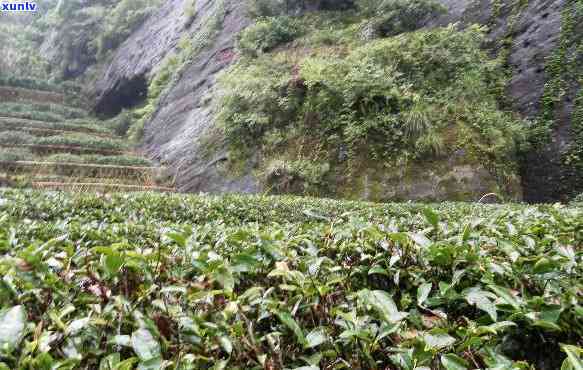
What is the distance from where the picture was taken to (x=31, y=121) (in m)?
15.9

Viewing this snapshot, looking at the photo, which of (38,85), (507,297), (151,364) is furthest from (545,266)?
(38,85)

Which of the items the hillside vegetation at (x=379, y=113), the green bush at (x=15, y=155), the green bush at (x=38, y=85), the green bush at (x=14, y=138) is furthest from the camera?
the green bush at (x=38, y=85)

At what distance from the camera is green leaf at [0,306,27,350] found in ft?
2.78

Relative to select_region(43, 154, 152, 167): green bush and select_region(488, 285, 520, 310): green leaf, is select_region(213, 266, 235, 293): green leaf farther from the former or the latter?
select_region(43, 154, 152, 167): green bush

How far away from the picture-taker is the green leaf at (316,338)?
39.4 inches

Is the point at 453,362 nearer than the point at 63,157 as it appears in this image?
Yes

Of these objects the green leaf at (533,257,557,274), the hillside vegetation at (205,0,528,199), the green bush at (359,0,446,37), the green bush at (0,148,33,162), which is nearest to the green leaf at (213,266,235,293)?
the green leaf at (533,257,557,274)

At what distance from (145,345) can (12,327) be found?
0.99 ft

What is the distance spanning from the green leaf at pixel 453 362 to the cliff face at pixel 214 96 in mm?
6931

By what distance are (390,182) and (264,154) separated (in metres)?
3.58

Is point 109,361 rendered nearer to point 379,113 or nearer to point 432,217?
point 432,217

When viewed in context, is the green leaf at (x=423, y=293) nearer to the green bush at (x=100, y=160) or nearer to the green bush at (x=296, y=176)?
the green bush at (x=296, y=176)

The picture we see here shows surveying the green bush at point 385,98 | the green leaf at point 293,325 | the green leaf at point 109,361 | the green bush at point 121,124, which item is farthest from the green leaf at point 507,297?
the green bush at point 121,124

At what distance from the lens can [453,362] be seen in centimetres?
89
